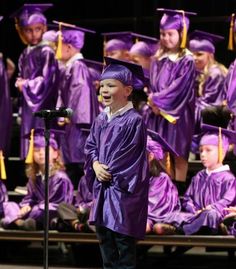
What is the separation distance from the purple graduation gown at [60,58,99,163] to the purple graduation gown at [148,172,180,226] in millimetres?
1189

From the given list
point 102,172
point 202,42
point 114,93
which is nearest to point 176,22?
point 202,42

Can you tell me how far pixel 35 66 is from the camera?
7867mm

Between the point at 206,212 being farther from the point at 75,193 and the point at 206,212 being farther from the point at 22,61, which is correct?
the point at 22,61

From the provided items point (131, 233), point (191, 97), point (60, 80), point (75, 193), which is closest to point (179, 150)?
point (191, 97)

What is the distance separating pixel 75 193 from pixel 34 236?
69 centimetres

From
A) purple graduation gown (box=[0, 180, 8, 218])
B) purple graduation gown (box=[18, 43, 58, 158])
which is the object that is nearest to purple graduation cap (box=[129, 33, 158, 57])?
purple graduation gown (box=[18, 43, 58, 158])

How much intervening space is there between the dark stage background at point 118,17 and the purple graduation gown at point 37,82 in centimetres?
212

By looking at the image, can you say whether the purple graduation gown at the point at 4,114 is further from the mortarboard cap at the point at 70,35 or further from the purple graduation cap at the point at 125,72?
the purple graduation cap at the point at 125,72

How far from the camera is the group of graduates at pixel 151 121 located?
6781 mm

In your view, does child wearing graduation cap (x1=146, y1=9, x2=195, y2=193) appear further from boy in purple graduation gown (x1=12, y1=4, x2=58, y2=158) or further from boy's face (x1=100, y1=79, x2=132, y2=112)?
boy's face (x1=100, y1=79, x2=132, y2=112)

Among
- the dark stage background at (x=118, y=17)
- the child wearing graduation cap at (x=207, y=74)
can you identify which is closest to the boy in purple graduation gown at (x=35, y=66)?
the child wearing graduation cap at (x=207, y=74)

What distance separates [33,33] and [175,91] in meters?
1.49

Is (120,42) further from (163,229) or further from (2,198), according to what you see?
(163,229)

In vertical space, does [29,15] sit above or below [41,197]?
above
